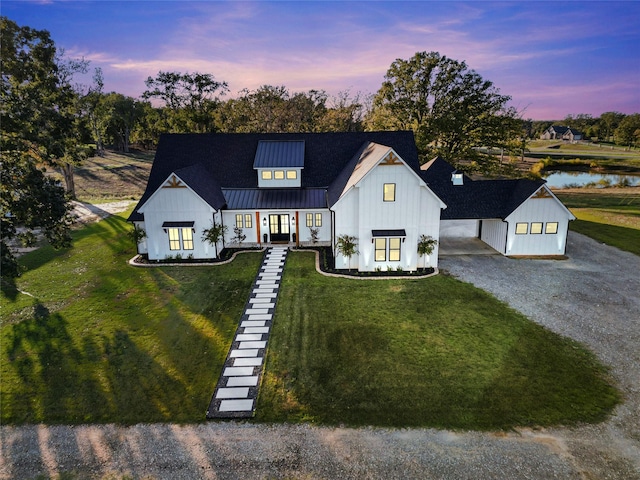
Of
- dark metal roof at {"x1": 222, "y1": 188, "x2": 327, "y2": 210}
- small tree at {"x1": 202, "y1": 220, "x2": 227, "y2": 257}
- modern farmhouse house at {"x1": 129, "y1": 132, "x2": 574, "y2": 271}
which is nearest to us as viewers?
modern farmhouse house at {"x1": 129, "y1": 132, "x2": 574, "y2": 271}

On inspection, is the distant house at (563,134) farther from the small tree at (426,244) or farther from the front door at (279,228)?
the front door at (279,228)

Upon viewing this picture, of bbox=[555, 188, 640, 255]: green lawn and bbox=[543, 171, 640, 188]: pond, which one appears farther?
bbox=[543, 171, 640, 188]: pond

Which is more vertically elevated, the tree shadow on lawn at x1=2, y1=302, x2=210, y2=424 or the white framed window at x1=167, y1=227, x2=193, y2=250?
the white framed window at x1=167, y1=227, x2=193, y2=250

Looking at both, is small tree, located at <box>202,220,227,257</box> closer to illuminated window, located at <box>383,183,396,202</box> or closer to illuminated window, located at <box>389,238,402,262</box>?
illuminated window, located at <box>383,183,396,202</box>

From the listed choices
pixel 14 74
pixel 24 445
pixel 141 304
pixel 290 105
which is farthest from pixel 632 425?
pixel 290 105

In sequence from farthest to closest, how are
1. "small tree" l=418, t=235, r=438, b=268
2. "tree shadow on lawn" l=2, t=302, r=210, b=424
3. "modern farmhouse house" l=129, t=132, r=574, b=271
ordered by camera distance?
"small tree" l=418, t=235, r=438, b=268 < "modern farmhouse house" l=129, t=132, r=574, b=271 < "tree shadow on lawn" l=2, t=302, r=210, b=424

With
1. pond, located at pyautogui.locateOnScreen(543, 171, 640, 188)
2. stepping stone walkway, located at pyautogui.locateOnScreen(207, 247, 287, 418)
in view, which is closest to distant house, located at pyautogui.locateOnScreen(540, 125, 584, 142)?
pond, located at pyautogui.locateOnScreen(543, 171, 640, 188)

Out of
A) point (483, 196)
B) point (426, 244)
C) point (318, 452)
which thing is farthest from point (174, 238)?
point (483, 196)

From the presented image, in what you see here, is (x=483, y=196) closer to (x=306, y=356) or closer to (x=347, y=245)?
(x=347, y=245)
